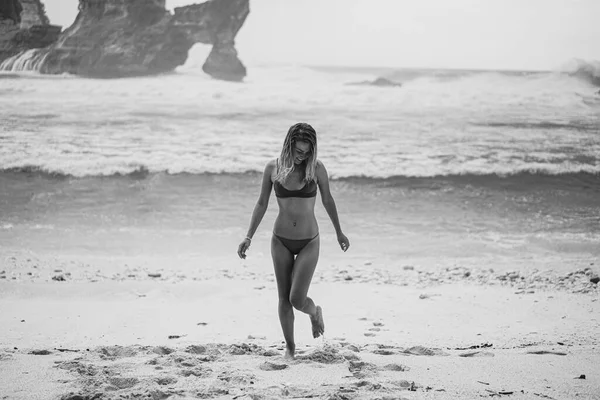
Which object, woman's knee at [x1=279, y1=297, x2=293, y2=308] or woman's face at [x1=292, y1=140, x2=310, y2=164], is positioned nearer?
woman's face at [x1=292, y1=140, x2=310, y2=164]

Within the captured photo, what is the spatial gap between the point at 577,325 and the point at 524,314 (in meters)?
0.37

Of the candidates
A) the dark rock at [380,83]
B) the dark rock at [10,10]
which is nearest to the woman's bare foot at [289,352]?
the dark rock at [380,83]

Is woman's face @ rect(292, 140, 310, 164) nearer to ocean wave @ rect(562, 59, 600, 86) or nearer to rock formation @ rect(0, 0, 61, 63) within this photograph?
rock formation @ rect(0, 0, 61, 63)

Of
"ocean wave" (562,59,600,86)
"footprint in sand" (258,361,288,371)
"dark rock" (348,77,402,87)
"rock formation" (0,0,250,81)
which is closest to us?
"footprint in sand" (258,361,288,371)

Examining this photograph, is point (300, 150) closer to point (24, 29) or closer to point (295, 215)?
point (295, 215)

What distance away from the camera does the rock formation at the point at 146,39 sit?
6.77 m

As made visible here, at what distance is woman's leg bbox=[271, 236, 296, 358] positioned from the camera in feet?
8.80

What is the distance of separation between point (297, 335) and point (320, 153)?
4440mm

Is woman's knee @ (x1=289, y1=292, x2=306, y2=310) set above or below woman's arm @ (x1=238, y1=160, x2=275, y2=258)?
below

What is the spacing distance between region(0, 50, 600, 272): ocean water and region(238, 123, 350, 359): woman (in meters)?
3.47

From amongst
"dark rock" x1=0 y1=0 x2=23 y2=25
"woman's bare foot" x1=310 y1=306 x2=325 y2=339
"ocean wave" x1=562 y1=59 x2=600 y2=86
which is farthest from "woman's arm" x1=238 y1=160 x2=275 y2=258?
"ocean wave" x1=562 y1=59 x2=600 y2=86

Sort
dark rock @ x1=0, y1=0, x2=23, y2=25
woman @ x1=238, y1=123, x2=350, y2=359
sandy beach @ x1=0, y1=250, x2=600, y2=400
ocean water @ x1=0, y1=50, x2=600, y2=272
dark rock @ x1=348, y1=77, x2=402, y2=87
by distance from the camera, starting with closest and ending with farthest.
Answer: sandy beach @ x1=0, y1=250, x2=600, y2=400
woman @ x1=238, y1=123, x2=350, y2=359
dark rock @ x1=0, y1=0, x2=23, y2=25
ocean water @ x1=0, y1=50, x2=600, y2=272
dark rock @ x1=348, y1=77, x2=402, y2=87

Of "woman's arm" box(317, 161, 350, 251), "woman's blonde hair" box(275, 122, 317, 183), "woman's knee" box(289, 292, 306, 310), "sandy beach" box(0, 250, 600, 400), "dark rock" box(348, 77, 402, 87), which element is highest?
"dark rock" box(348, 77, 402, 87)

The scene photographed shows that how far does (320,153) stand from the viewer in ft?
25.0
